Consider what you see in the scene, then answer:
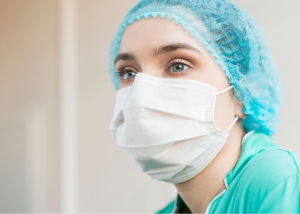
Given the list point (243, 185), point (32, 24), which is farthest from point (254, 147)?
point (32, 24)

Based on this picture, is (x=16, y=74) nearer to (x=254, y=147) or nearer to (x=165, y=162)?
(x=165, y=162)

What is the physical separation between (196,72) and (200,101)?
0.11 meters

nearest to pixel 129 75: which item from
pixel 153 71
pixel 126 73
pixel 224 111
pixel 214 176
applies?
pixel 126 73

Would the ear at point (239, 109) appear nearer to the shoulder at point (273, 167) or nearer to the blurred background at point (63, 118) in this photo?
the shoulder at point (273, 167)

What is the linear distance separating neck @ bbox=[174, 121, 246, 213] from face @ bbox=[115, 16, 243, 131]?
9 cm

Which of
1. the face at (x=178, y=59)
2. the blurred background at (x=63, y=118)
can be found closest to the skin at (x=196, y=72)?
the face at (x=178, y=59)

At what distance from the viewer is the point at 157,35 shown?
82 centimetres

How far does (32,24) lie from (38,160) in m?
1.02

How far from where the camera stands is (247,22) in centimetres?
88

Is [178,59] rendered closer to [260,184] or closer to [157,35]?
[157,35]

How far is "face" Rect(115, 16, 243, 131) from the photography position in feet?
2.65

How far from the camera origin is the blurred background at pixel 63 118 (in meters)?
1.67

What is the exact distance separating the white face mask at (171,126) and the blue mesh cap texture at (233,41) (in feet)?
0.49

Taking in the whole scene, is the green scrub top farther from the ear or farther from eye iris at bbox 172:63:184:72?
eye iris at bbox 172:63:184:72
